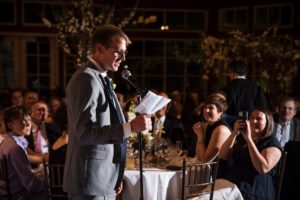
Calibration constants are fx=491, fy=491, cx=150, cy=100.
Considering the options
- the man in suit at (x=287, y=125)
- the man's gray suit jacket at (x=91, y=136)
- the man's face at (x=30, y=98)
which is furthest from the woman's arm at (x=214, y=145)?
the man's face at (x=30, y=98)

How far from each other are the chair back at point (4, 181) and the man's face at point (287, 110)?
2987 millimetres

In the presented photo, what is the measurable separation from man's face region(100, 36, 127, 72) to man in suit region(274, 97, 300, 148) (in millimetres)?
3246

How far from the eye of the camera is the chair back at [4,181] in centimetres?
343

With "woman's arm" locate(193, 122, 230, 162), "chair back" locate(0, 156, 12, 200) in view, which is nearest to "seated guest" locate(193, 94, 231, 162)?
"woman's arm" locate(193, 122, 230, 162)

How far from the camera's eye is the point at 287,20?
34.8ft

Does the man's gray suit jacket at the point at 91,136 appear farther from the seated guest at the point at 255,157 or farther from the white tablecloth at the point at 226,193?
the seated guest at the point at 255,157

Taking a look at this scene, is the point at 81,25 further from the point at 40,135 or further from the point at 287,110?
the point at 287,110

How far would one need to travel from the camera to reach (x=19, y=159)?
11.6 ft

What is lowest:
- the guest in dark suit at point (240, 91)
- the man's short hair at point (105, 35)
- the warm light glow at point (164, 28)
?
the guest in dark suit at point (240, 91)

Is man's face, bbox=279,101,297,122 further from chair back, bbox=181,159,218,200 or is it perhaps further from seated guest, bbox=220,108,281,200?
chair back, bbox=181,159,218,200

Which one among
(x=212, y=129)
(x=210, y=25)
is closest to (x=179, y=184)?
(x=212, y=129)

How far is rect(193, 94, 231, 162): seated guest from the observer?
4.16 metres

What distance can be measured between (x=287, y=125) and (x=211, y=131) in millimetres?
1343

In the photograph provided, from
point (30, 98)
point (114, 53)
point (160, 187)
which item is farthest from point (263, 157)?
point (30, 98)
